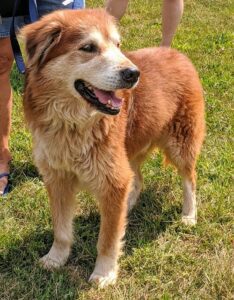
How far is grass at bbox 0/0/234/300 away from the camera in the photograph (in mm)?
3096

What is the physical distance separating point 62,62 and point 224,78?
3597mm

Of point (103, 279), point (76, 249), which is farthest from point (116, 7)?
point (103, 279)

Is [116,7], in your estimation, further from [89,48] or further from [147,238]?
[147,238]

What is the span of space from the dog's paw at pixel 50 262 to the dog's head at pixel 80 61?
1141mm

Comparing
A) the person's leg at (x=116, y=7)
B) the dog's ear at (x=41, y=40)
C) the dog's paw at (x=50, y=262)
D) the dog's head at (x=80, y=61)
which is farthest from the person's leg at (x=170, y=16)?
the dog's paw at (x=50, y=262)

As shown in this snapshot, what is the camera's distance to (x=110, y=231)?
121 inches

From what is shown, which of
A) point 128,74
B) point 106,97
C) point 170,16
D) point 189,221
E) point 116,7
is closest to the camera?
point 128,74

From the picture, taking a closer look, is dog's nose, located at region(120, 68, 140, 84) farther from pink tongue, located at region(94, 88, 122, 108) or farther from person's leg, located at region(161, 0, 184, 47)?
person's leg, located at region(161, 0, 184, 47)

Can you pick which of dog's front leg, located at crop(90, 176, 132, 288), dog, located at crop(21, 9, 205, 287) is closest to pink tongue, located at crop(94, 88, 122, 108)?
dog, located at crop(21, 9, 205, 287)

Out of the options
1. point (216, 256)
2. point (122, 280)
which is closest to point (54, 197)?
point (122, 280)

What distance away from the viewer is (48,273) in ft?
10.5

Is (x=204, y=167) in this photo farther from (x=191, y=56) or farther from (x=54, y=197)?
(x=191, y=56)

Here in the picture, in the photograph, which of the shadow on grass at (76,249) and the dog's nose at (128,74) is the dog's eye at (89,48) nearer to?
the dog's nose at (128,74)

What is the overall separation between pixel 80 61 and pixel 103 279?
4.54ft
